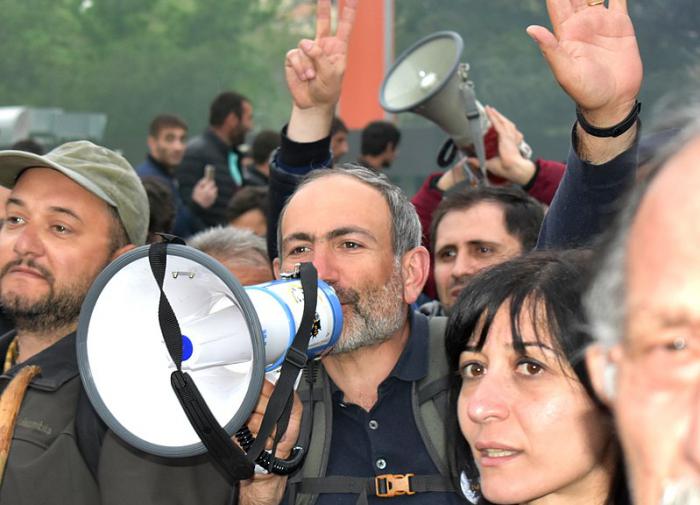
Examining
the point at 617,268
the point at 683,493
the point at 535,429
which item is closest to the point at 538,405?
the point at 535,429

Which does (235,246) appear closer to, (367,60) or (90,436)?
(90,436)

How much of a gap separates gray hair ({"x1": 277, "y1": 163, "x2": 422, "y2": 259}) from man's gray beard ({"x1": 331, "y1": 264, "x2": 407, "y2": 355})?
175 mm

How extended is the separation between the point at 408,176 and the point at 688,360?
718 centimetres

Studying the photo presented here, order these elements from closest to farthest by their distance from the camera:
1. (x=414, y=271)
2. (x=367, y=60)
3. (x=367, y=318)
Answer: (x=367, y=318), (x=414, y=271), (x=367, y=60)

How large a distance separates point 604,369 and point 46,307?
2.22 meters

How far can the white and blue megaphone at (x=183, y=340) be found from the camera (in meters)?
2.13

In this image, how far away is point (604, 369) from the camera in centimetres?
102

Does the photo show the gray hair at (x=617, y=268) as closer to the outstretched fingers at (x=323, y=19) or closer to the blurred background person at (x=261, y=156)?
the outstretched fingers at (x=323, y=19)

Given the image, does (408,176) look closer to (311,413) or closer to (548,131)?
(548,131)

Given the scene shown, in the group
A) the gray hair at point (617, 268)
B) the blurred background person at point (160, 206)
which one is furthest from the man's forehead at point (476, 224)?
the gray hair at point (617, 268)

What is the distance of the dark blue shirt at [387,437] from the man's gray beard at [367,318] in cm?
8

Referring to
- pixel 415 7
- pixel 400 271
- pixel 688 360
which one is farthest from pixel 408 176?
pixel 688 360

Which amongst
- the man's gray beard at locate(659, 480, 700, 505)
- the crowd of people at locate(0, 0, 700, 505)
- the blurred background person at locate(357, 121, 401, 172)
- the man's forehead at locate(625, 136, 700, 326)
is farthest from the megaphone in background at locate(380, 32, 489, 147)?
the man's gray beard at locate(659, 480, 700, 505)

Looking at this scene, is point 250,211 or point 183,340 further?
point 250,211
